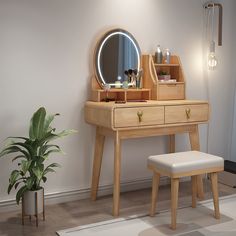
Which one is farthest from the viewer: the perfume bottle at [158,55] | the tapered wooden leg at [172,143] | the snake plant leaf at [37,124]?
the tapered wooden leg at [172,143]

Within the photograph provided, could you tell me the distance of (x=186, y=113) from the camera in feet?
9.87

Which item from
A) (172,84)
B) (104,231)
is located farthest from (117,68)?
(104,231)

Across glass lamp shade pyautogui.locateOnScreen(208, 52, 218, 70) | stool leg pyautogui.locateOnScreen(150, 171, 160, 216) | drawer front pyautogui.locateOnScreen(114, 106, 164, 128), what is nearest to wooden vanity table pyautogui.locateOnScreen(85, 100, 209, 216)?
drawer front pyautogui.locateOnScreen(114, 106, 164, 128)

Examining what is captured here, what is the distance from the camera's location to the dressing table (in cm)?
275

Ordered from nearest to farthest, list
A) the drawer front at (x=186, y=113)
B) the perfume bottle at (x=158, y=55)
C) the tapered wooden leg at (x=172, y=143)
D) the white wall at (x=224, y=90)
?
the drawer front at (x=186, y=113) < the perfume bottle at (x=158, y=55) < the tapered wooden leg at (x=172, y=143) < the white wall at (x=224, y=90)

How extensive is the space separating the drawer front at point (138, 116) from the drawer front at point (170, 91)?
0.32 meters

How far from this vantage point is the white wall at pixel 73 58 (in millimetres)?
2773

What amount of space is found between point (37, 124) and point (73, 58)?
750 millimetres

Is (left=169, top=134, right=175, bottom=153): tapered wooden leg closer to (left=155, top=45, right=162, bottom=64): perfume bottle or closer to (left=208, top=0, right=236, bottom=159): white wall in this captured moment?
(left=208, top=0, right=236, bottom=159): white wall

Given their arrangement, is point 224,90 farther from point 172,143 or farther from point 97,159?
point 97,159

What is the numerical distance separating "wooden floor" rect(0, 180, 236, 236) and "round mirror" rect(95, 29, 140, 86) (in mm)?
1046

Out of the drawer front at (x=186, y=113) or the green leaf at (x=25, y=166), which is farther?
the drawer front at (x=186, y=113)

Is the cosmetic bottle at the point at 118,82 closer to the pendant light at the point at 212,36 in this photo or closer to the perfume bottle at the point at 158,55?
the perfume bottle at the point at 158,55

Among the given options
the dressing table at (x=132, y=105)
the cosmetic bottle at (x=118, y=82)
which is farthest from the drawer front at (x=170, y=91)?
the cosmetic bottle at (x=118, y=82)
